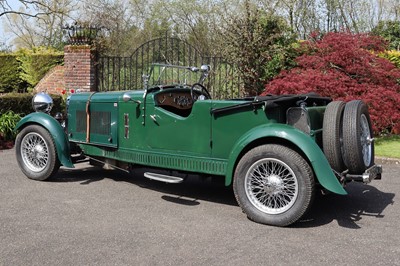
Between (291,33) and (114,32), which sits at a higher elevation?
(114,32)

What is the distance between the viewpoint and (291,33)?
465 inches

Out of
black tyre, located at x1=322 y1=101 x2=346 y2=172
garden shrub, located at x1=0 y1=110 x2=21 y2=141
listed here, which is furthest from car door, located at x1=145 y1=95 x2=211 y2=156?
garden shrub, located at x1=0 y1=110 x2=21 y2=141

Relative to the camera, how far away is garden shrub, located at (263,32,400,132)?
8695 mm

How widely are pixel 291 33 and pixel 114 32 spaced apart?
391 inches

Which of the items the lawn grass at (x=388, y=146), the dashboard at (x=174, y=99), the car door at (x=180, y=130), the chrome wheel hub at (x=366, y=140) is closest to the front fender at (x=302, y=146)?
the car door at (x=180, y=130)

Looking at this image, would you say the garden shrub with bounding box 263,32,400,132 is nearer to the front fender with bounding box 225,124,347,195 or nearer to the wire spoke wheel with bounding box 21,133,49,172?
the front fender with bounding box 225,124,347,195

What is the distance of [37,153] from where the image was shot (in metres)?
6.43

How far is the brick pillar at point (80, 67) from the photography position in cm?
1113

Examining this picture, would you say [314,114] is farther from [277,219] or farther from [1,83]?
[1,83]

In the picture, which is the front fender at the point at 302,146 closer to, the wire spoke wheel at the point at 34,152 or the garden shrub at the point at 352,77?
the wire spoke wheel at the point at 34,152

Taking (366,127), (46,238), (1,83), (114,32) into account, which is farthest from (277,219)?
(114,32)

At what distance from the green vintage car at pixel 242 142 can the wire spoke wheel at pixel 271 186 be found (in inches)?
0.4

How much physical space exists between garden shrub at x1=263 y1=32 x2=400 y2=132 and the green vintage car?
3.43m

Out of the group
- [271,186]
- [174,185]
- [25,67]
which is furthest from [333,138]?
[25,67]
